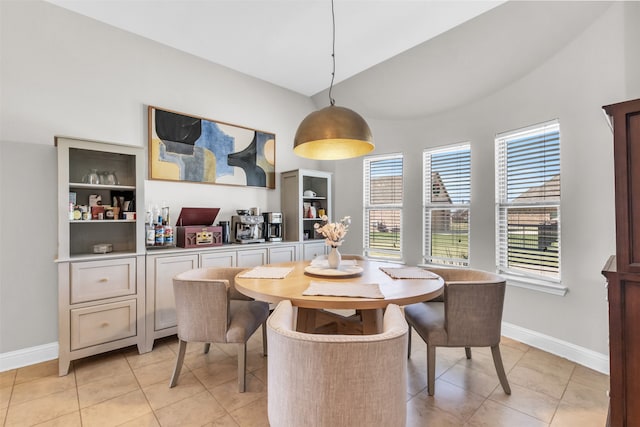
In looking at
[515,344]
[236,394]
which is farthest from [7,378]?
[515,344]

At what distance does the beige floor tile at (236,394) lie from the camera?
191 centimetres

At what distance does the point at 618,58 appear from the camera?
7.15 feet

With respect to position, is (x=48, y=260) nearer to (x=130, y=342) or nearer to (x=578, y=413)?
(x=130, y=342)

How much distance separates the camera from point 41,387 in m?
2.11

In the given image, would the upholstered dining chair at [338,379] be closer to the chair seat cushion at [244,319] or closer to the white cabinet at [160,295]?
the chair seat cushion at [244,319]

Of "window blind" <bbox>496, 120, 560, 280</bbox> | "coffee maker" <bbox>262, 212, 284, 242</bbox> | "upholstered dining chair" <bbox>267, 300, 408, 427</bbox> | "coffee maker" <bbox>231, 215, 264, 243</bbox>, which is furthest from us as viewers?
"coffee maker" <bbox>262, 212, 284, 242</bbox>

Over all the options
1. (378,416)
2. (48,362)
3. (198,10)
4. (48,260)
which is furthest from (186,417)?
(198,10)

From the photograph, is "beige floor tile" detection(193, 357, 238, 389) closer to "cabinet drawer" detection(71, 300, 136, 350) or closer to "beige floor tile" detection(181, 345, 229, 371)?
"beige floor tile" detection(181, 345, 229, 371)

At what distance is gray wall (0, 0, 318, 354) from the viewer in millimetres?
2398

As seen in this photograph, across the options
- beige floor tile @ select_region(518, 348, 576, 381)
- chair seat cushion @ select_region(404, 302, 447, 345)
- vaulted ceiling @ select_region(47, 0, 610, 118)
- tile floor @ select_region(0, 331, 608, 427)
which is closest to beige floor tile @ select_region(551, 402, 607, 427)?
tile floor @ select_region(0, 331, 608, 427)

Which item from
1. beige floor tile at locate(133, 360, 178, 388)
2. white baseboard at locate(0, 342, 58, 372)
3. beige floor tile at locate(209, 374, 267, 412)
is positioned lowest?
beige floor tile at locate(133, 360, 178, 388)

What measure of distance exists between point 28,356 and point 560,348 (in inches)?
178

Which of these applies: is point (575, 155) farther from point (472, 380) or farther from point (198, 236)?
point (198, 236)

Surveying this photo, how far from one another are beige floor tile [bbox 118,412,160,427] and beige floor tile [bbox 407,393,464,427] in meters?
1.50
